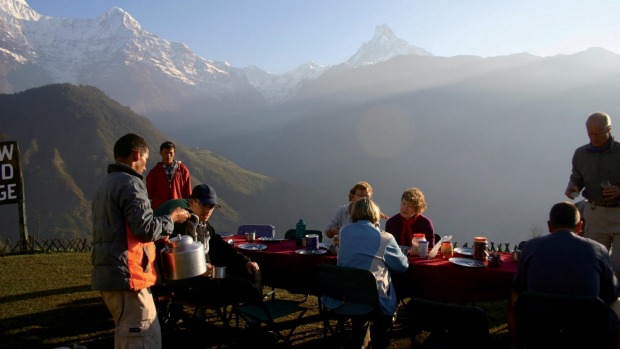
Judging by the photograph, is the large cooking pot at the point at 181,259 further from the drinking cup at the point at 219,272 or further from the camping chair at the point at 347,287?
the camping chair at the point at 347,287

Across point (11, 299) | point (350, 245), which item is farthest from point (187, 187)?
point (350, 245)

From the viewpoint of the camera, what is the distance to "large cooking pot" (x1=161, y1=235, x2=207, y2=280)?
3.04 metres

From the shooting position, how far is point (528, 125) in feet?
353

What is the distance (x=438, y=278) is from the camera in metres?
3.47

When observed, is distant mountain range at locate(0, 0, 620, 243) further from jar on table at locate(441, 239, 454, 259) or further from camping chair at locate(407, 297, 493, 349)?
camping chair at locate(407, 297, 493, 349)

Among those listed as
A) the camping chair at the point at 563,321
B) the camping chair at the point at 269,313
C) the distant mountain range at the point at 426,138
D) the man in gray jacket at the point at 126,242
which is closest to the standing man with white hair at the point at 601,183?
the camping chair at the point at 563,321

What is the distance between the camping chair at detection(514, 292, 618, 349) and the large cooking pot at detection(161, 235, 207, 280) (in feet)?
7.43

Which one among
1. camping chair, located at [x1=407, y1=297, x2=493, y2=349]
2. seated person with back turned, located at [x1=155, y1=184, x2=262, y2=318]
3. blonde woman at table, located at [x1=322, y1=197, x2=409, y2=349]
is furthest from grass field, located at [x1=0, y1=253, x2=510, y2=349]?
camping chair, located at [x1=407, y1=297, x2=493, y2=349]

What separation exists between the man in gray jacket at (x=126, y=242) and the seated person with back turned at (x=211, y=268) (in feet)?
2.09

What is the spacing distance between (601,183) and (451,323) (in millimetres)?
2530

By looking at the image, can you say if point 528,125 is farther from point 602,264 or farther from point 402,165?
point 602,264

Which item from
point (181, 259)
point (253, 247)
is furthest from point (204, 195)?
point (253, 247)

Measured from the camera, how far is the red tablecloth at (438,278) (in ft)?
10.9

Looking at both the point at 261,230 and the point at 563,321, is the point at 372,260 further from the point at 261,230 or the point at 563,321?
the point at 261,230
